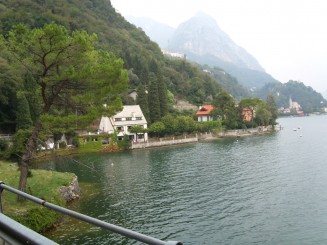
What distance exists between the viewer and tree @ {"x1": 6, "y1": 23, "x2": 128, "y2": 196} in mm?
19906

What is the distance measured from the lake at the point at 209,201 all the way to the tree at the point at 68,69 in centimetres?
633

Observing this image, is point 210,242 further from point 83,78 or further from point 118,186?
point 118,186

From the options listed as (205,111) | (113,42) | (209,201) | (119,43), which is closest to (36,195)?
(209,201)

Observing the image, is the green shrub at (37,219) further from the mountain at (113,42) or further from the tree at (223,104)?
the tree at (223,104)

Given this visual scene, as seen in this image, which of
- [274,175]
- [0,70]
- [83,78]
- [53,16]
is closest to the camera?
[83,78]

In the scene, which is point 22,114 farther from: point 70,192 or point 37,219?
point 37,219

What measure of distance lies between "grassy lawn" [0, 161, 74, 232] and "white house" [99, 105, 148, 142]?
45.8 m

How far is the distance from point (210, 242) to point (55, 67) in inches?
613

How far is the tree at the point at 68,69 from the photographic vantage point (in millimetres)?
19906

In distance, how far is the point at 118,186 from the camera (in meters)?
34.2

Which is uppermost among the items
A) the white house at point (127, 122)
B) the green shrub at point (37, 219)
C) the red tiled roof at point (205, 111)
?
the red tiled roof at point (205, 111)

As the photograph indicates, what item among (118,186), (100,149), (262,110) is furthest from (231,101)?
(118,186)

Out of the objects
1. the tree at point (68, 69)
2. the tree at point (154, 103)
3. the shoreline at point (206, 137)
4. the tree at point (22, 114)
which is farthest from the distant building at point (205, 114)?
the tree at point (68, 69)

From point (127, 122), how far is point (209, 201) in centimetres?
5384
